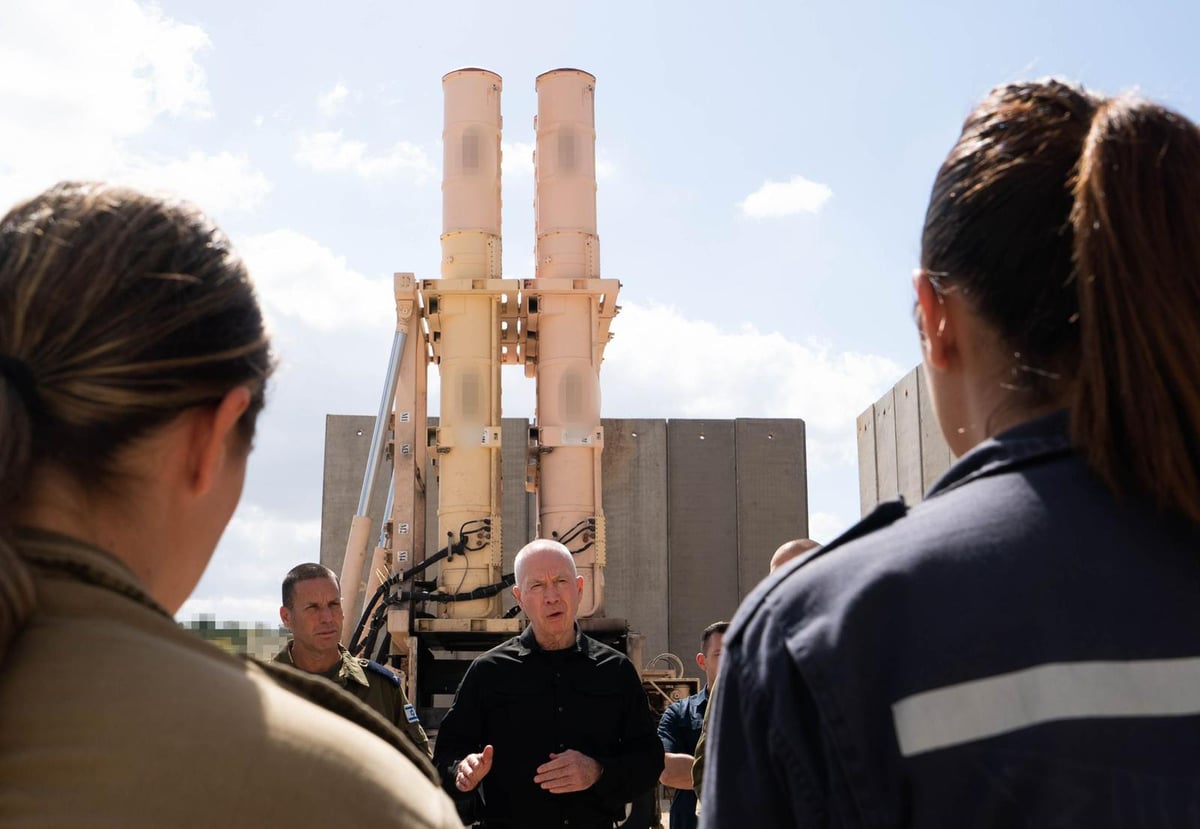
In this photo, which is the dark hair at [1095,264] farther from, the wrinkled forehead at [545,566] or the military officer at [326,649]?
the military officer at [326,649]

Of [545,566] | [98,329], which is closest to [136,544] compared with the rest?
[98,329]

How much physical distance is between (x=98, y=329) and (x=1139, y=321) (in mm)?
1107

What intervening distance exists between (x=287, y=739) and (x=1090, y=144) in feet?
3.59

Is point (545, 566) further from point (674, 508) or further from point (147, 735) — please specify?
point (674, 508)

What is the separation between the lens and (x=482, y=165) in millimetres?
12477

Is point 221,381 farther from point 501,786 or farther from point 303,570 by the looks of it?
point 303,570

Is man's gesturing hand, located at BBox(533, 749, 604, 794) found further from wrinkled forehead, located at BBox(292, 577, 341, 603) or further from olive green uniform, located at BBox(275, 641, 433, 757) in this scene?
wrinkled forehead, located at BBox(292, 577, 341, 603)

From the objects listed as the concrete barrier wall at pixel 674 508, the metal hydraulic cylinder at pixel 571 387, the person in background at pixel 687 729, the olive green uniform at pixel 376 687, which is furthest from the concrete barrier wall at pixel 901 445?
the olive green uniform at pixel 376 687

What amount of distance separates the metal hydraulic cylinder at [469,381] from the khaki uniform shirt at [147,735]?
10.5 m

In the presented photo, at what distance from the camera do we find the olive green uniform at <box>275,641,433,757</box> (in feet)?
18.3

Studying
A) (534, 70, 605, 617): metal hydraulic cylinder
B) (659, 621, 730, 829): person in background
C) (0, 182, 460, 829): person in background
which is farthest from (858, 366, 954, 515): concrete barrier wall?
(0, 182, 460, 829): person in background

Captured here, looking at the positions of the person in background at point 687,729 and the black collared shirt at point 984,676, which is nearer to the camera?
the black collared shirt at point 984,676

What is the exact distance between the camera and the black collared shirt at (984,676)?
A: 1.20 meters

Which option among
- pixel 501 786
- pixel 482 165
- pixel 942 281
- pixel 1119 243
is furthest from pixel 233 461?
pixel 482 165
